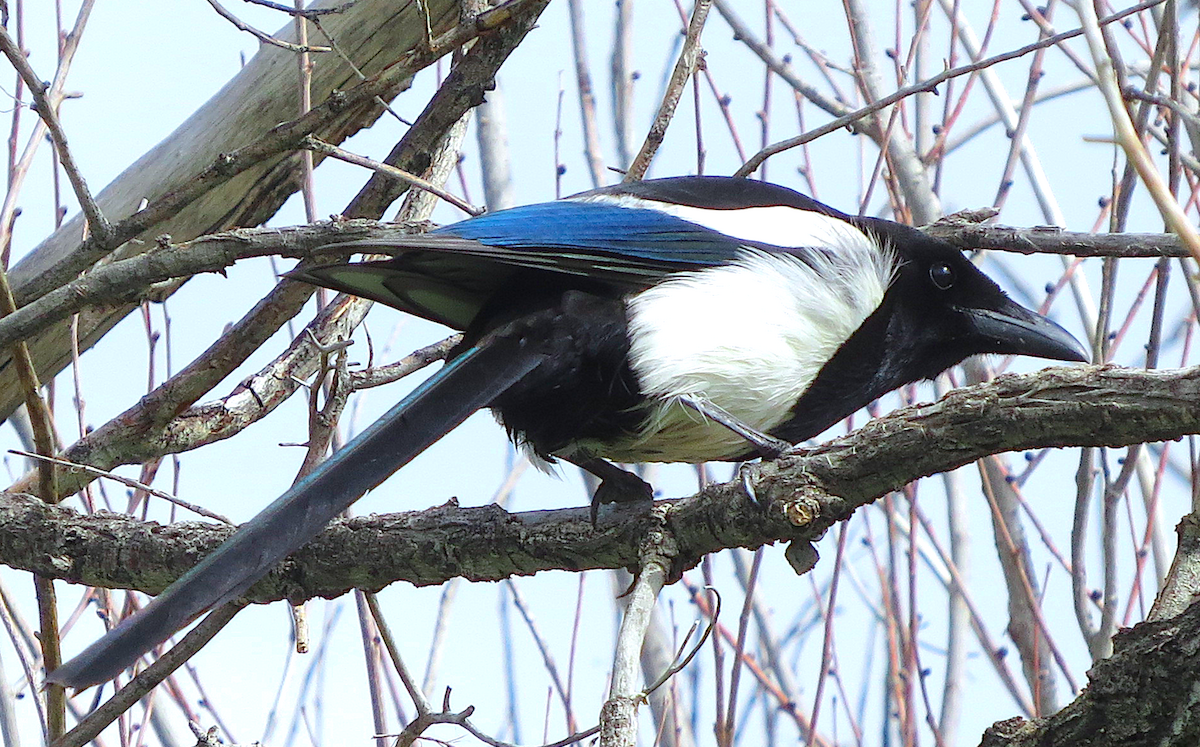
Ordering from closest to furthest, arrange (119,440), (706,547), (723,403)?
(706,547)
(723,403)
(119,440)

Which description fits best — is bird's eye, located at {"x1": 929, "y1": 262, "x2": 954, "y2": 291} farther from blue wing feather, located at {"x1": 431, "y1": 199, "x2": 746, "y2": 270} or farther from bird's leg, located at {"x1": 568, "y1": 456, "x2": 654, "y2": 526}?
bird's leg, located at {"x1": 568, "y1": 456, "x2": 654, "y2": 526}

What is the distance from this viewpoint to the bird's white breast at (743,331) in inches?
90.8

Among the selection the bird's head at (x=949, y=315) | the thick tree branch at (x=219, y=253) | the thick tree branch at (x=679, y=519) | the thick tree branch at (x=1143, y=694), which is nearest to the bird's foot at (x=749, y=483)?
the thick tree branch at (x=679, y=519)

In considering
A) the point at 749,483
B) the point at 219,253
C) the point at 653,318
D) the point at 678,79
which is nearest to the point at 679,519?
the point at 749,483

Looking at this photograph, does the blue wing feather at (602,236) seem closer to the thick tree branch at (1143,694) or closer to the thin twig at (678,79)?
the thin twig at (678,79)

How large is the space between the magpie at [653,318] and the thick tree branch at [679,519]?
0.54 ft

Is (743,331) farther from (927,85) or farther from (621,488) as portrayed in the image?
(927,85)

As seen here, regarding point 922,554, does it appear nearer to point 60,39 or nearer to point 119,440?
point 119,440

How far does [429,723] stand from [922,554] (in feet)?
6.40

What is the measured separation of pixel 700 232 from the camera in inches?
97.6

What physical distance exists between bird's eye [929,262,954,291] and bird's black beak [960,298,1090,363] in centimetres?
7

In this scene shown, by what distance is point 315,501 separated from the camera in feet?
6.37

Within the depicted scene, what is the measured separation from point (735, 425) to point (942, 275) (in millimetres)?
742

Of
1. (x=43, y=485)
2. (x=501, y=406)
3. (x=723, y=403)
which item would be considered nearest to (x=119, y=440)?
(x=43, y=485)
